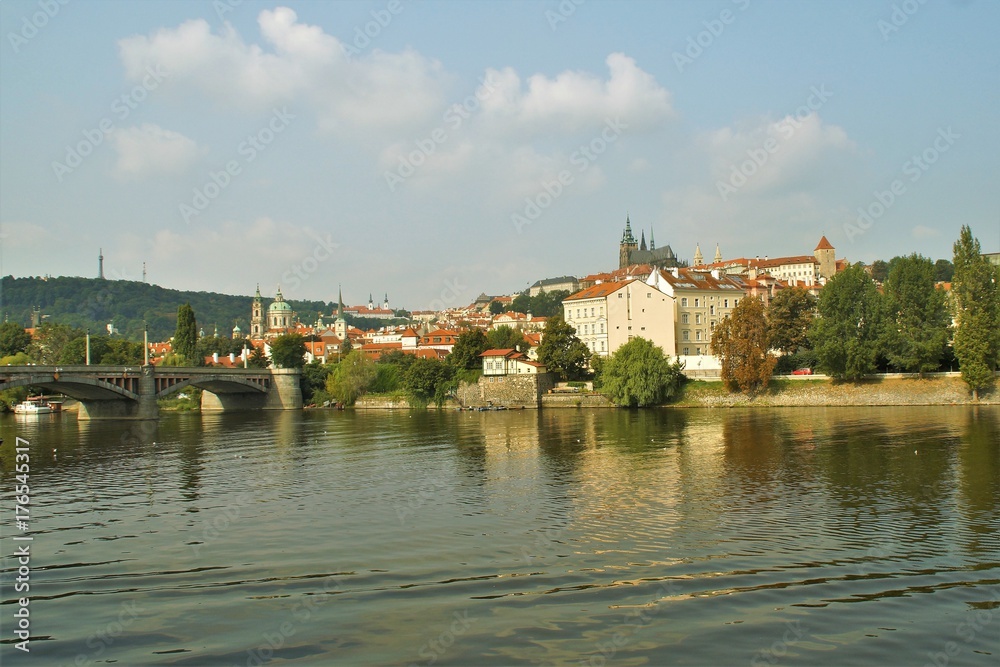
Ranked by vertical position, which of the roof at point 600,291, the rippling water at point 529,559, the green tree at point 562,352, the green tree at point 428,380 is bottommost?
the rippling water at point 529,559

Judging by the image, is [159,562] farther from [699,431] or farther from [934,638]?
[699,431]

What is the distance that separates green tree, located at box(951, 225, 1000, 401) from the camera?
51.9 metres

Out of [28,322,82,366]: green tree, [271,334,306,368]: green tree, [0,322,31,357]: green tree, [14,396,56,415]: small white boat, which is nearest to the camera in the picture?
[14,396,56,415]: small white boat

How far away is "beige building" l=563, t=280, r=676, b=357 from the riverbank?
10.8 metres

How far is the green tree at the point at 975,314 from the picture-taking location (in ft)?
170

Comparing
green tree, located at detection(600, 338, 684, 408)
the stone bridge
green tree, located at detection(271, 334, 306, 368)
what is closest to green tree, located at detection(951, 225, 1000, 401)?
green tree, located at detection(600, 338, 684, 408)

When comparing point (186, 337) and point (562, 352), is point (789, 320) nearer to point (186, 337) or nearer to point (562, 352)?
point (562, 352)

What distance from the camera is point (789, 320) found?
219 feet

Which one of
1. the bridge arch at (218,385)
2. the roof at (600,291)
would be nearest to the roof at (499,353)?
the roof at (600,291)

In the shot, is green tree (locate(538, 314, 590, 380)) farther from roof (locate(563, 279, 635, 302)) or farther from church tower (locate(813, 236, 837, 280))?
church tower (locate(813, 236, 837, 280))

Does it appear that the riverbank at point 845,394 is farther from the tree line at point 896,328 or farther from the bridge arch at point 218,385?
the bridge arch at point 218,385

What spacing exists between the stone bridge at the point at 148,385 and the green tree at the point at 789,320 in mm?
47571

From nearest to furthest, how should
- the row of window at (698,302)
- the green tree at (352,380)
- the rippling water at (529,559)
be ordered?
the rippling water at (529,559)
the row of window at (698,302)
the green tree at (352,380)

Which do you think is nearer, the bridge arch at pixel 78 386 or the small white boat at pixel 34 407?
the bridge arch at pixel 78 386
